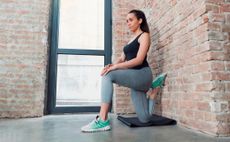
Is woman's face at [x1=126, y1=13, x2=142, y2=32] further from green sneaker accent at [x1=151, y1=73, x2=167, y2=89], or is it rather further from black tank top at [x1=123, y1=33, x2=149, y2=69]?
green sneaker accent at [x1=151, y1=73, x2=167, y2=89]

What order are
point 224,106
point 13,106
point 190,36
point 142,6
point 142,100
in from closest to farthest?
1. point 224,106
2. point 190,36
3. point 142,100
4. point 13,106
5. point 142,6

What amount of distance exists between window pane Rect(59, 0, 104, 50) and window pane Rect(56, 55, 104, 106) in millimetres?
228

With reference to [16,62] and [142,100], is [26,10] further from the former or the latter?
[142,100]

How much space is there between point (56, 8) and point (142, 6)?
1.39 metres

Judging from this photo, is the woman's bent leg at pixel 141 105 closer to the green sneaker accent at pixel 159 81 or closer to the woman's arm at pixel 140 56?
the green sneaker accent at pixel 159 81

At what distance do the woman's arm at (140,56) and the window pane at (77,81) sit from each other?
131cm

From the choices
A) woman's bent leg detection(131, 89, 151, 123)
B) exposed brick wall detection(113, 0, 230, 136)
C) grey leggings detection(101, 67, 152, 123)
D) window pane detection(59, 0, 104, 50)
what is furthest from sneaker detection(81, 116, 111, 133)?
window pane detection(59, 0, 104, 50)

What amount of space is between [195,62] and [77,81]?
1.87m

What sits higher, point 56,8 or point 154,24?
point 56,8

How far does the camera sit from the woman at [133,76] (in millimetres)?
1724

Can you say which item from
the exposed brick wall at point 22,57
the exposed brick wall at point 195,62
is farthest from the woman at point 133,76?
the exposed brick wall at point 22,57

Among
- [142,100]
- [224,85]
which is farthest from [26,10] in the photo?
[224,85]

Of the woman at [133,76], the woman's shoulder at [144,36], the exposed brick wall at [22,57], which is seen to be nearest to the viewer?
the woman at [133,76]

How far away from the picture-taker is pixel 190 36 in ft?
5.61
